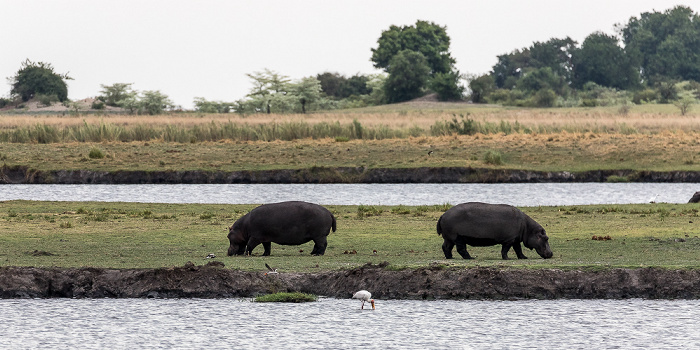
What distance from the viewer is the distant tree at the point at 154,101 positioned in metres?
90.8

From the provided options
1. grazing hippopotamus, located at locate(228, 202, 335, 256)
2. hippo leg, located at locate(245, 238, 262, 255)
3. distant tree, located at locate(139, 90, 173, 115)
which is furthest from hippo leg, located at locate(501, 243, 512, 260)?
distant tree, located at locate(139, 90, 173, 115)

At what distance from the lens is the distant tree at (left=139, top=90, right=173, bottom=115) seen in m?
90.8

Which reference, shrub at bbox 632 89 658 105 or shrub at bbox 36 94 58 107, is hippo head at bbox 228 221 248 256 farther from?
shrub at bbox 632 89 658 105

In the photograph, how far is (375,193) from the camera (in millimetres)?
38594

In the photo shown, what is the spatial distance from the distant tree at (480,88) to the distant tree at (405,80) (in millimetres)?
4835

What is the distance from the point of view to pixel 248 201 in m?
35.1


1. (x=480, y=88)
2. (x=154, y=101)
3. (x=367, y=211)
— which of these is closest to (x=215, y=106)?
(x=154, y=101)

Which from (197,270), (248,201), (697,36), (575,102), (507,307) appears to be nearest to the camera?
(507,307)

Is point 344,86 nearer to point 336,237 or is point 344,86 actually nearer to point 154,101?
point 154,101

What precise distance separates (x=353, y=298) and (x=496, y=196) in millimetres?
21046

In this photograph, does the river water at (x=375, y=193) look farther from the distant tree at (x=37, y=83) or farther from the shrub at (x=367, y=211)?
the distant tree at (x=37, y=83)

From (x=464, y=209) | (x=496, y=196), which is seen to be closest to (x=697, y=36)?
(x=496, y=196)

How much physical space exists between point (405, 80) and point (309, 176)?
2615 inches

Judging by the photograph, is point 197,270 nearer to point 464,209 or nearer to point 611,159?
point 464,209
